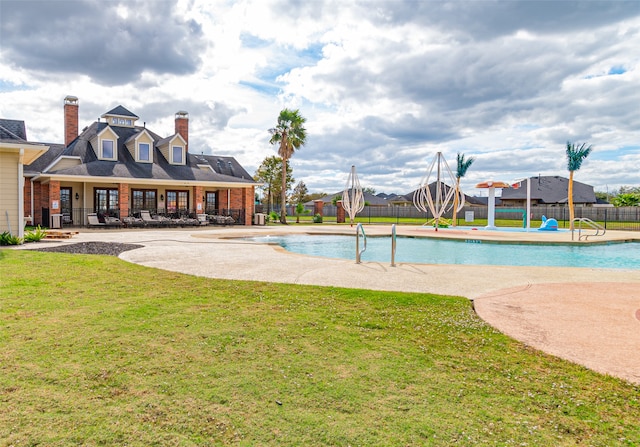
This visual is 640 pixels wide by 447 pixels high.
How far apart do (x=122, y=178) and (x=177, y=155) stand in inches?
226

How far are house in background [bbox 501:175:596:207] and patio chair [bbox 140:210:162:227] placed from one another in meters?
47.7

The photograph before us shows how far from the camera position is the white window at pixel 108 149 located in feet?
84.9

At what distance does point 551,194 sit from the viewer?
5191cm

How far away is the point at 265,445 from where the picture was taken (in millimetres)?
2494

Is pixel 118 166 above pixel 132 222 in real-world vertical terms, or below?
above

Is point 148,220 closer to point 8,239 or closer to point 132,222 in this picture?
point 132,222

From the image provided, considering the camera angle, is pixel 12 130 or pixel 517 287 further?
pixel 12 130

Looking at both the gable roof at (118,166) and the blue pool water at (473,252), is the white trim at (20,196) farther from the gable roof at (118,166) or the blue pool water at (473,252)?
the blue pool water at (473,252)

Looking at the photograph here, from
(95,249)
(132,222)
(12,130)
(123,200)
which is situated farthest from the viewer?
(123,200)

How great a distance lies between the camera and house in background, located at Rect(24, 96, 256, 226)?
24.0 m

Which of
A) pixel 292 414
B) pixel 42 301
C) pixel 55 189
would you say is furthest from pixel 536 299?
pixel 55 189

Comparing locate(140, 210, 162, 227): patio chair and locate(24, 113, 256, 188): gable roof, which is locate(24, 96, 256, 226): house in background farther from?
locate(140, 210, 162, 227): patio chair

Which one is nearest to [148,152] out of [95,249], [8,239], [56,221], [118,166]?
[118,166]

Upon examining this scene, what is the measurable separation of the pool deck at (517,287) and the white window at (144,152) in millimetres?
17172
